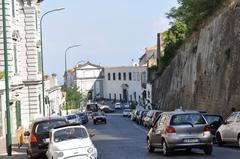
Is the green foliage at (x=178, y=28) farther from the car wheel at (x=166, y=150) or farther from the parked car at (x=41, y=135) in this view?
the car wheel at (x=166, y=150)

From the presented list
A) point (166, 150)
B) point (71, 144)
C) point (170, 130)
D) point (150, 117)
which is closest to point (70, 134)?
point (71, 144)

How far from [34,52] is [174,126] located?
120ft

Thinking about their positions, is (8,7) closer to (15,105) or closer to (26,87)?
(15,105)

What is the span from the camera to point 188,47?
222 feet

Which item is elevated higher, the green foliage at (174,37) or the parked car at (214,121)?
the green foliage at (174,37)

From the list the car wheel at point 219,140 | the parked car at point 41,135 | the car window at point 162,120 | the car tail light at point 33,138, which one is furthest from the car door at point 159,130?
the car wheel at point 219,140

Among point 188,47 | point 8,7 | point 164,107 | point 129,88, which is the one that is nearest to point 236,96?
point 8,7

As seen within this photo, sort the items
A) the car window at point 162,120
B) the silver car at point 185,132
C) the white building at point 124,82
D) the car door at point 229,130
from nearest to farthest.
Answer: the silver car at point 185,132 → the car window at point 162,120 → the car door at point 229,130 → the white building at point 124,82

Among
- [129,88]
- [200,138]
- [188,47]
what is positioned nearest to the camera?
[200,138]

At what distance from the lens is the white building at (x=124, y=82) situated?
15841cm

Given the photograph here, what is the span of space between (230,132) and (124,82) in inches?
5642

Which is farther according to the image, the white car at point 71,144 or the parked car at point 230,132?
the parked car at point 230,132

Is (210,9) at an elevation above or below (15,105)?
above

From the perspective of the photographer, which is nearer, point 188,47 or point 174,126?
point 174,126
